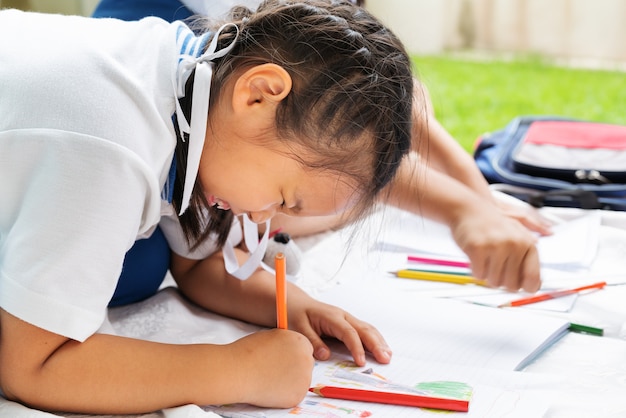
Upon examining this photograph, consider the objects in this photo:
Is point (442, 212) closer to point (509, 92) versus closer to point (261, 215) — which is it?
point (261, 215)

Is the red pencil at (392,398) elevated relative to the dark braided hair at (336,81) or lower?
lower

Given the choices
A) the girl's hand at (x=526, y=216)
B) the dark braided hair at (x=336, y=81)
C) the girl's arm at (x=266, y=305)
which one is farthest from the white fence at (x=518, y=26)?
the dark braided hair at (x=336, y=81)

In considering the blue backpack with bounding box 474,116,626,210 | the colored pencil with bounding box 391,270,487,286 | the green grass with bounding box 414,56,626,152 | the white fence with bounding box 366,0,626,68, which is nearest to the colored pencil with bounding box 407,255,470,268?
the colored pencil with bounding box 391,270,487,286

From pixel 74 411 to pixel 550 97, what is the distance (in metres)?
2.24

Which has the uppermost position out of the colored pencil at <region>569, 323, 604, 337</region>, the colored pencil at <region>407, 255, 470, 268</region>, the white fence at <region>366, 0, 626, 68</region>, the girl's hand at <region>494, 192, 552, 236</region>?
the colored pencil at <region>569, 323, 604, 337</region>

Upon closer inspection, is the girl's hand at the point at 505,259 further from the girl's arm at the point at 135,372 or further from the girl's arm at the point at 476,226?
the girl's arm at the point at 135,372

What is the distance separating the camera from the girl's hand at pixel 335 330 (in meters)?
0.87

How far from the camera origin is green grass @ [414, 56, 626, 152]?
8.30 ft

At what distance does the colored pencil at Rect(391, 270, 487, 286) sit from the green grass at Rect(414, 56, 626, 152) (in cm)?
124

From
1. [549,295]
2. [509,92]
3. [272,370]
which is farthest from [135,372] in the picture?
[509,92]

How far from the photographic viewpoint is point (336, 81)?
756 mm

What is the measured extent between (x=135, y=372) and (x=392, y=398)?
0.23 meters

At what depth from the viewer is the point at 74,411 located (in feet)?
2.43

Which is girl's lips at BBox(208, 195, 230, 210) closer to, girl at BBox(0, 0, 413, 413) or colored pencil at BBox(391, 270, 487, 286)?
girl at BBox(0, 0, 413, 413)
